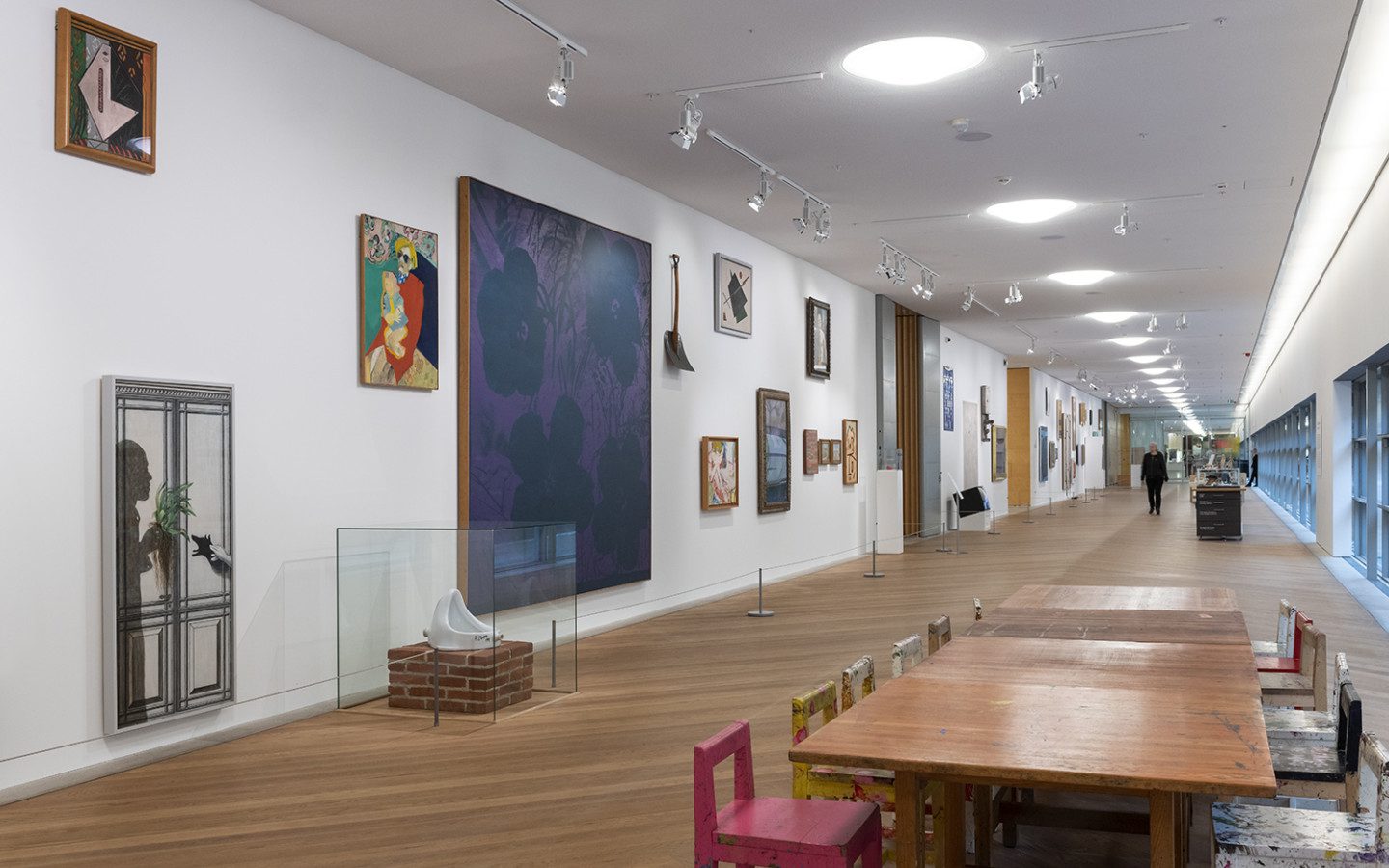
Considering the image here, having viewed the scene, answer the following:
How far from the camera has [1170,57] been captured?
748cm

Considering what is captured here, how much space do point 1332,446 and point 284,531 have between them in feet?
47.0

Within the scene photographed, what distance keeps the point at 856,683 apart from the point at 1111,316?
62.5 feet

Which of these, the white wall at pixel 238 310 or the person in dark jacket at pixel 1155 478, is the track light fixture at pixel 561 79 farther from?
the person in dark jacket at pixel 1155 478

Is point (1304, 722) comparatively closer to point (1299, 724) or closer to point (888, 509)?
point (1299, 724)

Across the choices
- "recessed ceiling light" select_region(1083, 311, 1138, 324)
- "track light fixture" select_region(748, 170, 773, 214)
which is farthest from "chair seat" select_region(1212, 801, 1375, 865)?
"recessed ceiling light" select_region(1083, 311, 1138, 324)

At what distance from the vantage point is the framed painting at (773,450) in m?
13.4

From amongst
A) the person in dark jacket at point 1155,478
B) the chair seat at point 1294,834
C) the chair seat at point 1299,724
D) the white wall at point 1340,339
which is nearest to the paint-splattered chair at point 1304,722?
the chair seat at point 1299,724

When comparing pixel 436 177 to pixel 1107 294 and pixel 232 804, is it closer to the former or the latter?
pixel 232 804

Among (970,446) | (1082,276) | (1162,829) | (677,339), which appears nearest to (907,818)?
(1162,829)

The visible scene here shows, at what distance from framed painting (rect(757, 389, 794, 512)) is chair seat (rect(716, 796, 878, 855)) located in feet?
33.1

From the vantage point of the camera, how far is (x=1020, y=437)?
3247 cm

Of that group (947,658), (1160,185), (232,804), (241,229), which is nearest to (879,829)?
(947,658)

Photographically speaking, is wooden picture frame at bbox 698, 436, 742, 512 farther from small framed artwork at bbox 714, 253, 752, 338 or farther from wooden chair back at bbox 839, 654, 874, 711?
wooden chair back at bbox 839, 654, 874, 711

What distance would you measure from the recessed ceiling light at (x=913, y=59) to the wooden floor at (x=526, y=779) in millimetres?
3979
